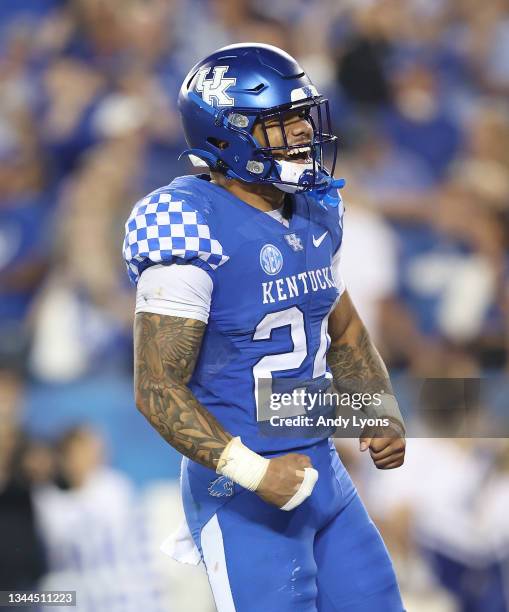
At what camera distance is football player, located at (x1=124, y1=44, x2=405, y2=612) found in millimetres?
1994

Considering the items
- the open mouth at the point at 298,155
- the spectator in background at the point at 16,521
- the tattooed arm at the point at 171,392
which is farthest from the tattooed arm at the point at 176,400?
the spectator in background at the point at 16,521

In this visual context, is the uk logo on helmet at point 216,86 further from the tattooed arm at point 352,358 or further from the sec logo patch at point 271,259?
the tattooed arm at point 352,358

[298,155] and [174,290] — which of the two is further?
[298,155]

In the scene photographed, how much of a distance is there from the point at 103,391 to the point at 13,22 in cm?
168

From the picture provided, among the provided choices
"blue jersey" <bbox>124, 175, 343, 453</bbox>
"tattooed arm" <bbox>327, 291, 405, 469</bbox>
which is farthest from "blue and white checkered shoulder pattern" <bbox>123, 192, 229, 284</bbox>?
"tattooed arm" <bbox>327, 291, 405, 469</bbox>

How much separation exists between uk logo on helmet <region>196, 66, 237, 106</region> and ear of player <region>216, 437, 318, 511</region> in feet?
2.18

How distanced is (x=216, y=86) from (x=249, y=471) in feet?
2.49

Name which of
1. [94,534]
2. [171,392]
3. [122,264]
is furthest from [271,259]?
[122,264]

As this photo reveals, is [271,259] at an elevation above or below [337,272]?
above

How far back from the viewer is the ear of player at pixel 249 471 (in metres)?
1.95

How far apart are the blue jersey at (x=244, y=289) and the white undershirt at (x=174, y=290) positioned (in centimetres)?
2

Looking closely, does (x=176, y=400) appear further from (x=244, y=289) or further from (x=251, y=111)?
(x=251, y=111)

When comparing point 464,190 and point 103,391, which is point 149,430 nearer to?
point 103,391

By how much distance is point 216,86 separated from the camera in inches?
85.1
